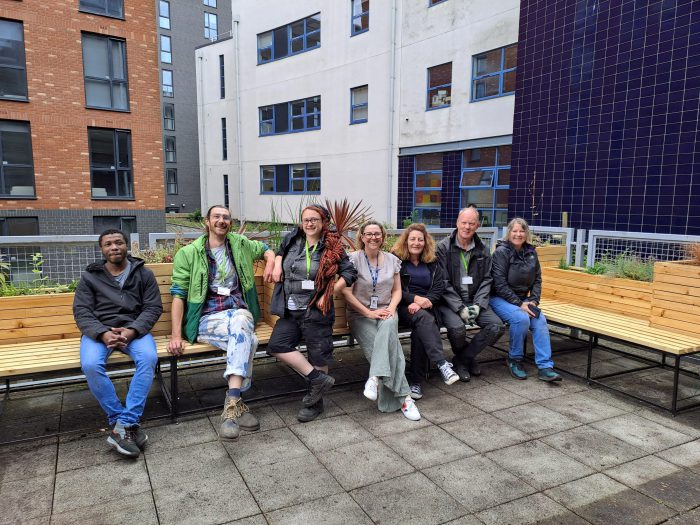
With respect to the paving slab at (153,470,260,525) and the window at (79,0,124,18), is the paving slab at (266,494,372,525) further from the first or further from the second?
the window at (79,0,124,18)

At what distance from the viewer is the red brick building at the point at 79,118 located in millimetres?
13891

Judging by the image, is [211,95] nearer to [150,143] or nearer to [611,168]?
[150,143]

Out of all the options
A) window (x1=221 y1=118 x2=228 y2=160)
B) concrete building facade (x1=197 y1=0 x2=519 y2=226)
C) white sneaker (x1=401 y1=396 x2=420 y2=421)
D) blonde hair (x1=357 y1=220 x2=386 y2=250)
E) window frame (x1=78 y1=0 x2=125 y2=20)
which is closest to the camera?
white sneaker (x1=401 y1=396 x2=420 y2=421)

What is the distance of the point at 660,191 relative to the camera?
8547 millimetres

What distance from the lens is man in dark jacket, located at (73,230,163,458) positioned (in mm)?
3256

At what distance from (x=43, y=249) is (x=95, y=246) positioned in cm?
44

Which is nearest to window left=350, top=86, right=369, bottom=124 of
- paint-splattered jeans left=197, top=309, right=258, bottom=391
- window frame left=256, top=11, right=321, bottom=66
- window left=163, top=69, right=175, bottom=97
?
window frame left=256, top=11, right=321, bottom=66

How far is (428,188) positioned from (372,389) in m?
13.4

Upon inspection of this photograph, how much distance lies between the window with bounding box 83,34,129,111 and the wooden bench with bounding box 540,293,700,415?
565 inches

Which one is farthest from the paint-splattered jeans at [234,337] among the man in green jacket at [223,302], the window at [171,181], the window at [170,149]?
the window at [170,149]

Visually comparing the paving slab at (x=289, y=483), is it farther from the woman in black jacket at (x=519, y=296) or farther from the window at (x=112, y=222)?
the window at (x=112, y=222)

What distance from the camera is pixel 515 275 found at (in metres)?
4.87

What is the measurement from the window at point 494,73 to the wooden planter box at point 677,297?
10.6 meters

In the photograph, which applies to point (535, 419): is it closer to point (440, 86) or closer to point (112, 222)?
point (440, 86)
